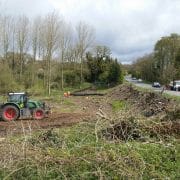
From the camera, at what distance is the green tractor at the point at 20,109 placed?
2369 centimetres

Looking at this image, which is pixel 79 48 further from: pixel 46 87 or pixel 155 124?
pixel 155 124

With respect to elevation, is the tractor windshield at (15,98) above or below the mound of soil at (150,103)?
above

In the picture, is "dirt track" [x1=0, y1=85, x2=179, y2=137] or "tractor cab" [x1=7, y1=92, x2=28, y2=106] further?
"tractor cab" [x1=7, y1=92, x2=28, y2=106]

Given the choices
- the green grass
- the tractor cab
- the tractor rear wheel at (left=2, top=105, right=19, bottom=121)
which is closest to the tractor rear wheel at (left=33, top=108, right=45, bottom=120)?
the tractor cab

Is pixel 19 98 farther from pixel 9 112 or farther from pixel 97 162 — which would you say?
pixel 97 162

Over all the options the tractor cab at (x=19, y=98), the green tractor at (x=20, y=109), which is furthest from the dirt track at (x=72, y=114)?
the tractor cab at (x=19, y=98)

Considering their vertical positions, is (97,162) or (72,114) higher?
(97,162)

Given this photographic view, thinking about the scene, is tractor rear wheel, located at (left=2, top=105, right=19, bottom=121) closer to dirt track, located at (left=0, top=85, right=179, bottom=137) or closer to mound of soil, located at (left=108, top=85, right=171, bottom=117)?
dirt track, located at (left=0, top=85, right=179, bottom=137)

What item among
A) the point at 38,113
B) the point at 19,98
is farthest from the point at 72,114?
the point at 19,98

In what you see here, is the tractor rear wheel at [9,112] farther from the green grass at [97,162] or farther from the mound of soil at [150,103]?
the green grass at [97,162]

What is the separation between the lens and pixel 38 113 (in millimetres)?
24250

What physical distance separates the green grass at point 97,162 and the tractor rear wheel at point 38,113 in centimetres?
1432

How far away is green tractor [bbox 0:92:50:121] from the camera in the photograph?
77.7 ft

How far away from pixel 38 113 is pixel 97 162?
16.4 m
